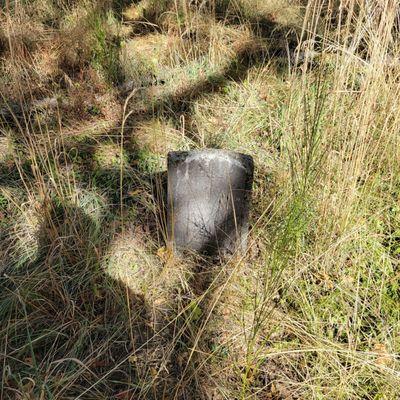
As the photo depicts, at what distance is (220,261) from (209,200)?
0.34m

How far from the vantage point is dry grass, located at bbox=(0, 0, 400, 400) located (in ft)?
5.24

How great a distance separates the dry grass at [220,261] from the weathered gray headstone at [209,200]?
99 mm

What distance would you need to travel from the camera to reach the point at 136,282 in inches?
77.5

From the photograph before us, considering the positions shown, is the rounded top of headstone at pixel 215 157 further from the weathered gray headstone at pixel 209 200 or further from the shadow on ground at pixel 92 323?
the shadow on ground at pixel 92 323

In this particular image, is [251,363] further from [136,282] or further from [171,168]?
[171,168]

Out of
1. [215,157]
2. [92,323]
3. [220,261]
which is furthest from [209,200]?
[92,323]

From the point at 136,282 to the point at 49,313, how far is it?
412 mm

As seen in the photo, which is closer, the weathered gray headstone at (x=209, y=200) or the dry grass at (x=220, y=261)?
the dry grass at (x=220, y=261)

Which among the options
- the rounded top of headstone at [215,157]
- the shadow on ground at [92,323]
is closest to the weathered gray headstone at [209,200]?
the rounded top of headstone at [215,157]

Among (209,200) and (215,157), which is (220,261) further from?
(215,157)

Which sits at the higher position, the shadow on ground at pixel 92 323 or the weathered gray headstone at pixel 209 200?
the weathered gray headstone at pixel 209 200

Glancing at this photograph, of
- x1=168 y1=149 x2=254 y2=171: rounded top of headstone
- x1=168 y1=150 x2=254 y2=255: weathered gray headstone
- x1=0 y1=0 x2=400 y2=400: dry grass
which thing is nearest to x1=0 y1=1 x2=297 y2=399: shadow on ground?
x1=0 y1=0 x2=400 y2=400: dry grass

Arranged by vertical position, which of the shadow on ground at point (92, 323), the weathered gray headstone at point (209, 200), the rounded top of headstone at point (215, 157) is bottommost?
the shadow on ground at point (92, 323)

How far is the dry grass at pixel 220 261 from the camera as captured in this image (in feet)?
5.24
